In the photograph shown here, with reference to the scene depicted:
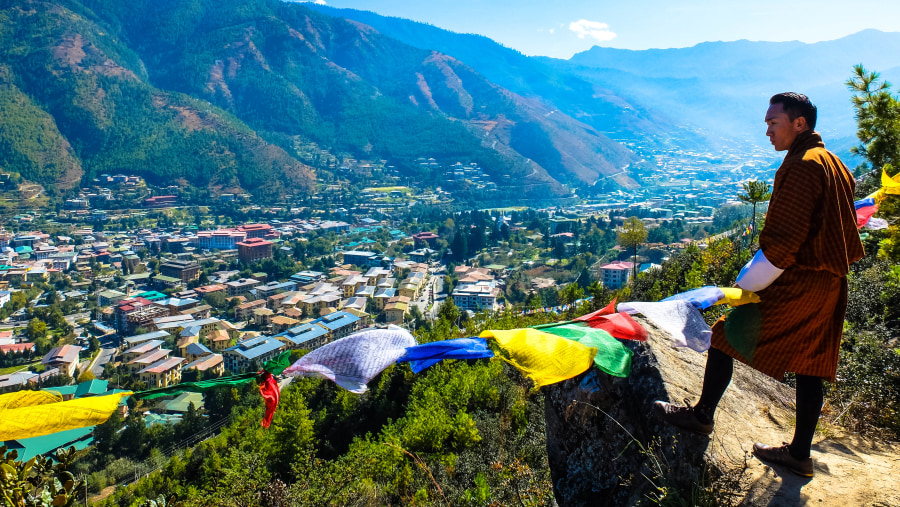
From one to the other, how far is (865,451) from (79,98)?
8252 centimetres

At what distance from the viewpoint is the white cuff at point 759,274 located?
1.60 m

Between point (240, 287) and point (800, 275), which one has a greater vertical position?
point (800, 275)

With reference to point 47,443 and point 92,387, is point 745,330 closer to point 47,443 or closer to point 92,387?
point 47,443

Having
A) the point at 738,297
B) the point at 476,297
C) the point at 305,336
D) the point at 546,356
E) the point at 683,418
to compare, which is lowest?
the point at 476,297

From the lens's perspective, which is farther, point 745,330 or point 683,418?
point 683,418

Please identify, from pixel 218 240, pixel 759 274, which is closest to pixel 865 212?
pixel 759 274

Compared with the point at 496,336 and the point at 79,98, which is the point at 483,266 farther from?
the point at 79,98

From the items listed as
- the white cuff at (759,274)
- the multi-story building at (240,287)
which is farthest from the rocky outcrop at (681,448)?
the multi-story building at (240,287)

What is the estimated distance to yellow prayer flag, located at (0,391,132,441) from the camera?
140 centimetres

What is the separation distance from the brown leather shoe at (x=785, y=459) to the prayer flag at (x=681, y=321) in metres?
0.42

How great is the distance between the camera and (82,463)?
13.4m

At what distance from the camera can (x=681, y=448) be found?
6.26ft

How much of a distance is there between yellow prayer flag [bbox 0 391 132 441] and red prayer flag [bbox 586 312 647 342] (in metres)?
1.81

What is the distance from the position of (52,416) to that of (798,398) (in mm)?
2524
